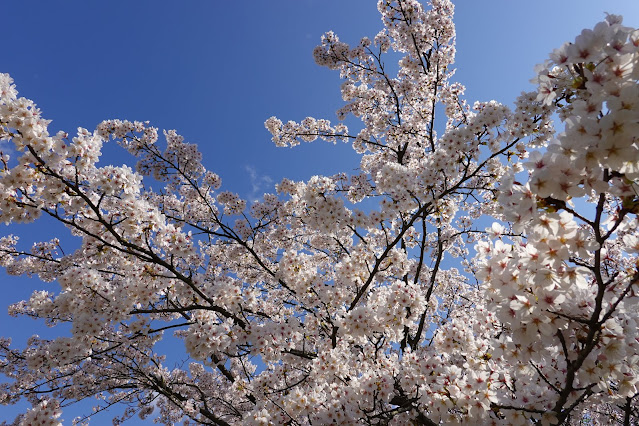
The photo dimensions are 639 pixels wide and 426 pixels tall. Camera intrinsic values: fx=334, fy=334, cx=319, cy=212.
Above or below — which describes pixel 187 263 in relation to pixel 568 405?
above

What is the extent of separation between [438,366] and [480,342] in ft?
2.39

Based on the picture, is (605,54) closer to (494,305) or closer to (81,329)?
(494,305)

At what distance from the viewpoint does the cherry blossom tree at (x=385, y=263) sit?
190 cm

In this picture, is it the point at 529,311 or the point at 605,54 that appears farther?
the point at 529,311

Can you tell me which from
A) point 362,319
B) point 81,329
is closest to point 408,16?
point 362,319

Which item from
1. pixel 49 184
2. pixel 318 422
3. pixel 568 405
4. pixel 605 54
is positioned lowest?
pixel 568 405

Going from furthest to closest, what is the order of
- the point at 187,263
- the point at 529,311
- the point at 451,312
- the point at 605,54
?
the point at 451,312
the point at 187,263
the point at 529,311
the point at 605,54

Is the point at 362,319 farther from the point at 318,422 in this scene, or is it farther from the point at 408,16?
the point at 408,16

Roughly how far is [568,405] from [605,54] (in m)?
2.61

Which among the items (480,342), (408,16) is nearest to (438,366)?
(480,342)

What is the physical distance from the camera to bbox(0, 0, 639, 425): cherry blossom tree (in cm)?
190

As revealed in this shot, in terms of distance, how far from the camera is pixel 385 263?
24.5 feet

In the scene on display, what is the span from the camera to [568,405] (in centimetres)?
269

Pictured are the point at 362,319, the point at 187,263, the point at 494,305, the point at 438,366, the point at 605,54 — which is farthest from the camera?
the point at 187,263
